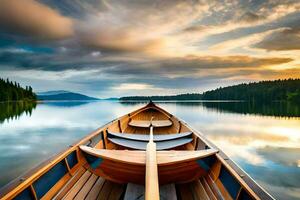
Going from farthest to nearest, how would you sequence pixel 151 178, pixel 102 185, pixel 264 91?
pixel 264 91, pixel 102 185, pixel 151 178

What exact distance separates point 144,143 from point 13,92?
82.1 meters

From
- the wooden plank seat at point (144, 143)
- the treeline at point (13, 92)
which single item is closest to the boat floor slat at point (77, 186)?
the wooden plank seat at point (144, 143)

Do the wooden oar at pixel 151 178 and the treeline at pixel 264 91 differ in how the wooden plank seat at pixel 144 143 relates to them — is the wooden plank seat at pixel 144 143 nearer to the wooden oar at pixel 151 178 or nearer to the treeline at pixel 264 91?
the wooden oar at pixel 151 178

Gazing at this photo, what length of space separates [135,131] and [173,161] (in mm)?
5954

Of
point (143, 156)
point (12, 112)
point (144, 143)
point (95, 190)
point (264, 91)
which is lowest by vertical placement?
point (12, 112)

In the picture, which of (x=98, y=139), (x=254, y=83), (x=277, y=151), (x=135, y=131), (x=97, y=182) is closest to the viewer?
(x=97, y=182)

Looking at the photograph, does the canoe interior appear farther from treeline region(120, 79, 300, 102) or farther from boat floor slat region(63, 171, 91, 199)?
treeline region(120, 79, 300, 102)

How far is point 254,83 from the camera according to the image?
360 feet

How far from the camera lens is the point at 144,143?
5754 mm

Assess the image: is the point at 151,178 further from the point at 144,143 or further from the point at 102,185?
the point at 144,143

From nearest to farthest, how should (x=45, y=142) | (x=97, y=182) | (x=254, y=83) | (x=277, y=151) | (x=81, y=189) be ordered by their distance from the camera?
(x=81, y=189) → (x=97, y=182) → (x=277, y=151) → (x=45, y=142) → (x=254, y=83)

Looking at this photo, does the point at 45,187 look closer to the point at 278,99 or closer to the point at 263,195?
the point at 263,195

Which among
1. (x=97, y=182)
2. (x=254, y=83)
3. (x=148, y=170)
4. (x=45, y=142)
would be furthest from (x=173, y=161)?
(x=254, y=83)

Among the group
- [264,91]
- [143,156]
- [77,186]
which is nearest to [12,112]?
[77,186]
